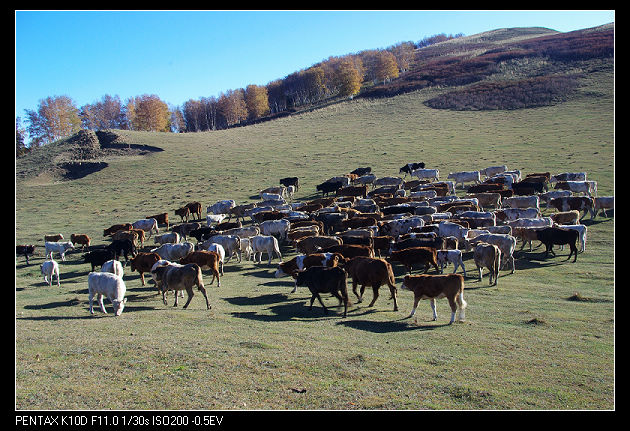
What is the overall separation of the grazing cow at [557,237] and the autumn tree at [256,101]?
101920 millimetres

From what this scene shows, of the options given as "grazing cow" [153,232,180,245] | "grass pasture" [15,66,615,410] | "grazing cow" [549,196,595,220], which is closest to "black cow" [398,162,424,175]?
"grazing cow" [549,196,595,220]

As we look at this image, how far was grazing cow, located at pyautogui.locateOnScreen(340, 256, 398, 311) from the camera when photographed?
1596 centimetres

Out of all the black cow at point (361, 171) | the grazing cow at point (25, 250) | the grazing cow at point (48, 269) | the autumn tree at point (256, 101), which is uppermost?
the autumn tree at point (256, 101)

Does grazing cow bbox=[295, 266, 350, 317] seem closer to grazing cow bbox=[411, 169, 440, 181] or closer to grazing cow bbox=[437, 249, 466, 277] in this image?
grazing cow bbox=[437, 249, 466, 277]

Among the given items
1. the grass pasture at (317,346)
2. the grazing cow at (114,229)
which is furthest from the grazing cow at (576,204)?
the grazing cow at (114,229)

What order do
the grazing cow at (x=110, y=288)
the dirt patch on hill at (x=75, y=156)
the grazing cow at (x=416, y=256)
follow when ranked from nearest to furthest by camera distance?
the grazing cow at (x=110, y=288) → the grazing cow at (x=416, y=256) → the dirt patch on hill at (x=75, y=156)

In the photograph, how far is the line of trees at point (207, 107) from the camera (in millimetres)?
97750

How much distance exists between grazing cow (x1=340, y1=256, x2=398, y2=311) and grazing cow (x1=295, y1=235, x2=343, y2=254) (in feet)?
23.2

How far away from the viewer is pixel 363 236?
83.9 feet

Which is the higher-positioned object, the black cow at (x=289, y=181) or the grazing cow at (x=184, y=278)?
the black cow at (x=289, y=181)

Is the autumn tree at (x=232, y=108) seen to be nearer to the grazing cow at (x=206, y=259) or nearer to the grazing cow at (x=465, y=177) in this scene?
the grazing cow at (x=465, y=177)

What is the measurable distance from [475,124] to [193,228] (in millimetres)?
53079

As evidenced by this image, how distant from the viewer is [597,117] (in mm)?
64875

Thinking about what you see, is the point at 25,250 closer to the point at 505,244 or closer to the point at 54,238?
the point at 54,238
